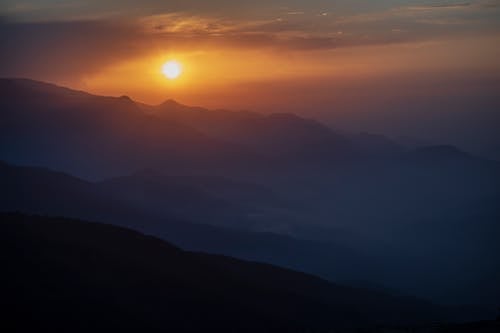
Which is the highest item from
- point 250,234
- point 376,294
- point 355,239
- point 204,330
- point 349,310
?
point 204,330

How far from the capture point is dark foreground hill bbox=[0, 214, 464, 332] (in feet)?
129

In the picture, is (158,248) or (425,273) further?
(425,273)

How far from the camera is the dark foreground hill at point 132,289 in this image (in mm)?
39438

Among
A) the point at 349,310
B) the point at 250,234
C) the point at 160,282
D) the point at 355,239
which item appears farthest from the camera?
the point at 355,239

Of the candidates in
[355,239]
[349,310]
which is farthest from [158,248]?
[355,239]

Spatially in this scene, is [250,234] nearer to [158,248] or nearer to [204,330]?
[158,248]

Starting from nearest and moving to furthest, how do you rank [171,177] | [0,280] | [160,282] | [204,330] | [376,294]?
[0,280], [204,330], [160,282], [376,294], [171,177]

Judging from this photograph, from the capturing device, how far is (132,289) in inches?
1750

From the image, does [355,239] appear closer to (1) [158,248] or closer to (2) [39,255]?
(1) [158,248]

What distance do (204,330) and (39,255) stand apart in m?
14.8

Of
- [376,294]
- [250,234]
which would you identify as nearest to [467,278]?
[250,234]

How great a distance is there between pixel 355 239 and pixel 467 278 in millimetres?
44633

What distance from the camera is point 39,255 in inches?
1740

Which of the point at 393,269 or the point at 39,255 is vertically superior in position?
the point at 39,255
